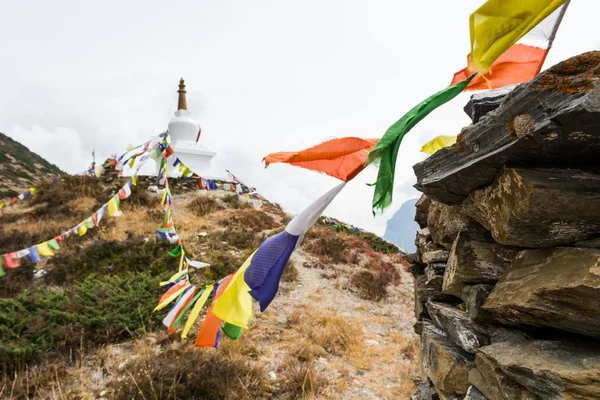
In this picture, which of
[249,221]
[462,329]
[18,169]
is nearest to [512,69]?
[462,329]

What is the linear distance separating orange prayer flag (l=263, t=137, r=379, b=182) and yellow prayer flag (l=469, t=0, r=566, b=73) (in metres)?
0.96

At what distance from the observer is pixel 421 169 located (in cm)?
251

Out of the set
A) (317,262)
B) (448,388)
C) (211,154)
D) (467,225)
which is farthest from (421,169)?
(211,154)

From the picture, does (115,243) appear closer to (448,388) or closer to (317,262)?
(317,262)

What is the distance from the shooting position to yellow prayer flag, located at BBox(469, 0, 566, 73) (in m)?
2.04

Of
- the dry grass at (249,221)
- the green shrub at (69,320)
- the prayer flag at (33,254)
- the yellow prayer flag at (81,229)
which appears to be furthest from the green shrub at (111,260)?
the dry grass at (249,221)

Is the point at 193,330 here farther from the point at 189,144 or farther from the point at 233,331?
the point at 189,144

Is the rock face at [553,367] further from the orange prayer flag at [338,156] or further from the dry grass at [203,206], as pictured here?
the dry grass at [203,206]

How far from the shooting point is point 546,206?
1617 millimetres

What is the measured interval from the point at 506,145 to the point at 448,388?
192 cm

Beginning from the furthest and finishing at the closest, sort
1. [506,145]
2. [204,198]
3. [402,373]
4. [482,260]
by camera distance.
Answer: [204,198] < [402,373] < [482,260] < [506,145]

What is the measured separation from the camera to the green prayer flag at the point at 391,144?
2361mm

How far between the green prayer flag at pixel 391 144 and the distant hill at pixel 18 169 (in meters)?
33.0

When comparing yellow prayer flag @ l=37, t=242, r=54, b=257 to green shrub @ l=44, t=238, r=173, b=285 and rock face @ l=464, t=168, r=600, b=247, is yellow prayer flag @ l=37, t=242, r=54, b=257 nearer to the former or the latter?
green shrub @ l=44, t=238, r=173, b=285
